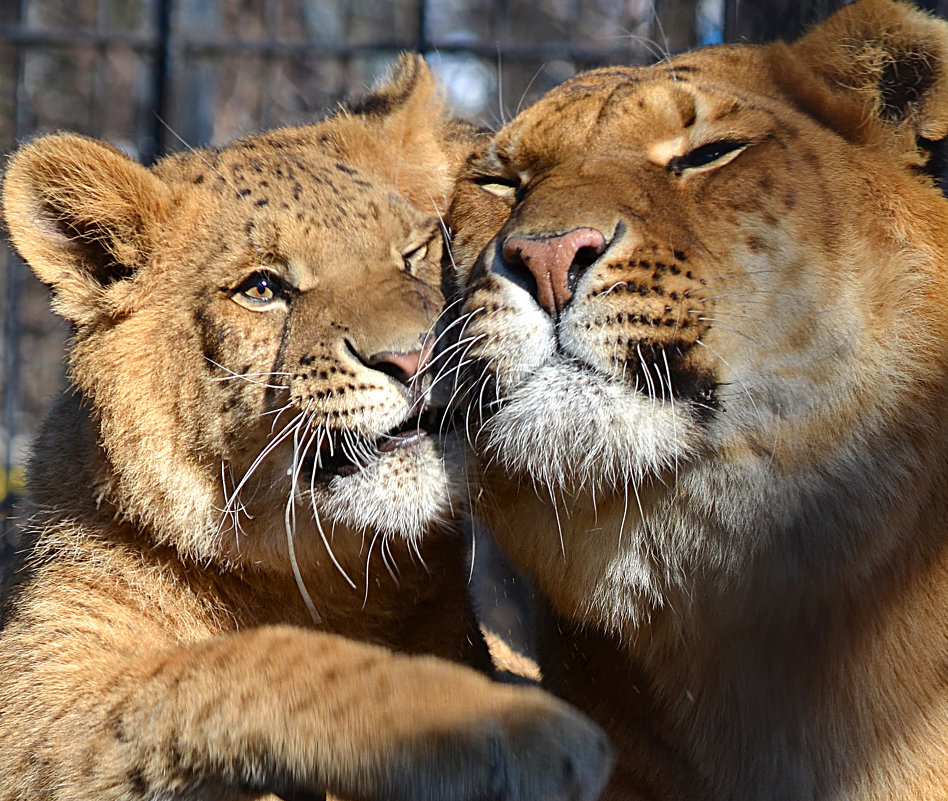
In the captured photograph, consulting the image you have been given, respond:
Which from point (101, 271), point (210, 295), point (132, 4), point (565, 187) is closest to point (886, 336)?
point (565, 187)

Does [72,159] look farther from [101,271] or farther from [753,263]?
[753,263]

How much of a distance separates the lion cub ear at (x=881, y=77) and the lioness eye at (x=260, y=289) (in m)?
1.13

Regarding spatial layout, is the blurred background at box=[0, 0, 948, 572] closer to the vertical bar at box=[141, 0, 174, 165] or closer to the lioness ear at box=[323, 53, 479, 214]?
the vertical bar at box=[141, 0, 174, 165]

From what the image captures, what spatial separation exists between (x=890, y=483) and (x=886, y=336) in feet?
0.85

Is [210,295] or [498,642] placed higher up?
[210,295]

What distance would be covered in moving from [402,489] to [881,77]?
1191 millimetres

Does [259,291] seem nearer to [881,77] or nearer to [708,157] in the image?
[708,157]

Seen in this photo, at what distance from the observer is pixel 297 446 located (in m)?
2.37

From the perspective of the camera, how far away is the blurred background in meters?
4.29

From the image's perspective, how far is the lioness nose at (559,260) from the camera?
1.98 meters

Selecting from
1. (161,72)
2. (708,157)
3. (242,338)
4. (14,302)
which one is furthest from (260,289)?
(14,302)

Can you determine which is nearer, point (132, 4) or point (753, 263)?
point (753, 263)

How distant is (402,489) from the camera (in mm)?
2332

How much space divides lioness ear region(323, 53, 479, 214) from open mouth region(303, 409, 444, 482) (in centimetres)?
71
